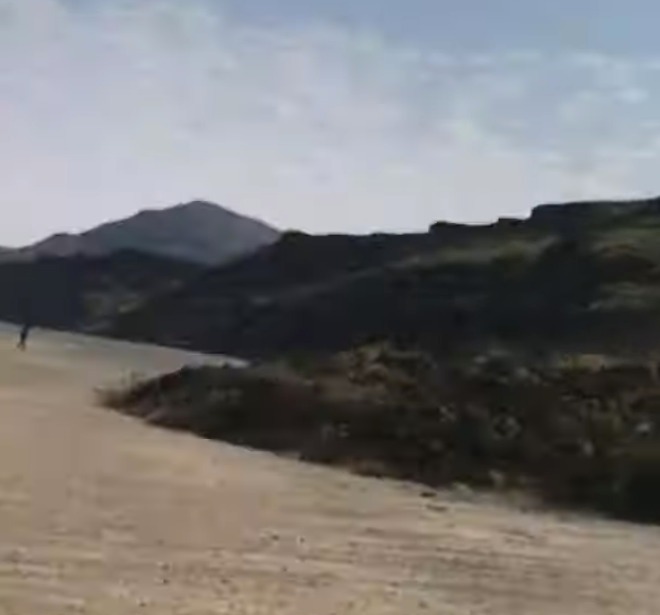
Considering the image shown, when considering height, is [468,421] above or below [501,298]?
below

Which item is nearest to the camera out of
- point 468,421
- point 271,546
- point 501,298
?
point 271,546

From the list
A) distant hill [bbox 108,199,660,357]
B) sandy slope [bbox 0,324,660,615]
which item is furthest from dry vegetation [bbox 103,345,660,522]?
distant hill [bbox 108,199,660,357]

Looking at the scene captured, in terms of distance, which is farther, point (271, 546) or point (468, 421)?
point (468, 421)

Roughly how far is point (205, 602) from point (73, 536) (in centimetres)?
403

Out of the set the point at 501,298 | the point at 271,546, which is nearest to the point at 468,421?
the point at 271,546

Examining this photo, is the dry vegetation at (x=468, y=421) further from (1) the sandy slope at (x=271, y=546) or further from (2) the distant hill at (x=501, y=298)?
(2) the distant hill at (x=501, y=298)

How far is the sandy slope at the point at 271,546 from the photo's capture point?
15.6 meters

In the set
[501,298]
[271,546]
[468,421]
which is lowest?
[271,546]

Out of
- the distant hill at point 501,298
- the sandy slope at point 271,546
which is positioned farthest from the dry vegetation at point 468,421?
the distant hill at point 501,298

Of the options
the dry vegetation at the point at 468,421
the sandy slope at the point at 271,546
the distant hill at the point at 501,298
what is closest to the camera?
the sandy slope at the point at 271,546

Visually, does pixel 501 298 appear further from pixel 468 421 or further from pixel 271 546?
pixel 271 546

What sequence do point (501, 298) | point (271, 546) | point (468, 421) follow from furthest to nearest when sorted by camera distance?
1. point (501, 298)
2. point (468, 421)
3. point (271, 546)

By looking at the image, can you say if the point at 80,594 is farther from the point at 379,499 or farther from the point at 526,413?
the point at 526,413

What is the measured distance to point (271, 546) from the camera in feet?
62.6
